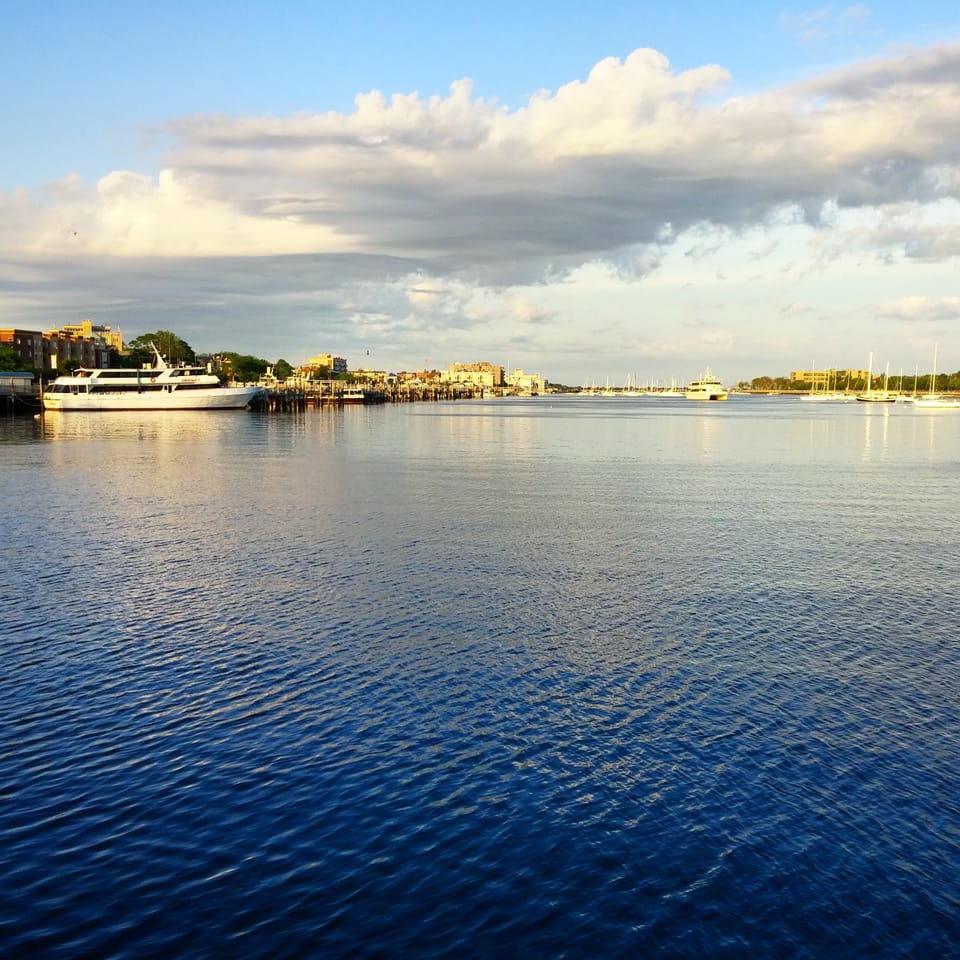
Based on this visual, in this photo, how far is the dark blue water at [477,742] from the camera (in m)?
12.7

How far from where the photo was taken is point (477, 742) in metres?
18.3

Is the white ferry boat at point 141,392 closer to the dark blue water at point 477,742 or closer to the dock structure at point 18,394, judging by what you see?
the dock structure at point 18,394

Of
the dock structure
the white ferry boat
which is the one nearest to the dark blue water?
the dock structure

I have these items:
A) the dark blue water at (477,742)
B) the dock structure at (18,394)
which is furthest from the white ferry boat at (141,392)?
the dark blue water at (477,742)

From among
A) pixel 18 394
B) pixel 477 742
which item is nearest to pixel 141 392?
pixel 18 394

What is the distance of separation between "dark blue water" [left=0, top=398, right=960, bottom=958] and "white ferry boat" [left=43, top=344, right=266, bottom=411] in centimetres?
14381

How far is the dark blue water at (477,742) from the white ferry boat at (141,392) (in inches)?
5662

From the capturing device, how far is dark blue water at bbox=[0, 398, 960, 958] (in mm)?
12695

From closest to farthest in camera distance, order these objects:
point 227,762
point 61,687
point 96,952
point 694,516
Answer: point 96,952, point 227,762, point 61,687, point 694,516

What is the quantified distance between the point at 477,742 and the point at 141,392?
582 feet

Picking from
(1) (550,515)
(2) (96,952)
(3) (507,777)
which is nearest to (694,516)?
(1) (550,515)

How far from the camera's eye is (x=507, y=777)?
16750mm

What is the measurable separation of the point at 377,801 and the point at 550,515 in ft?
109

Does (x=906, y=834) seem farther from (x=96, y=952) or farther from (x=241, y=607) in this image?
(x=241, y=607)
